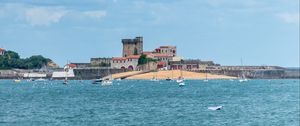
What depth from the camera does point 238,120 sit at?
180 feet

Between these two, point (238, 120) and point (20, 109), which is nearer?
point (238, 120)

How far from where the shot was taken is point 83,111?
64.0m

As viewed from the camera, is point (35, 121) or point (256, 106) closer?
point (35, 121)

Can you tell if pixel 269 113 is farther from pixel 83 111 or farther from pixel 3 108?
pixel 3 108

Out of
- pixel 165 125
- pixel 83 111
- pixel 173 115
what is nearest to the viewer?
pixel 165 125

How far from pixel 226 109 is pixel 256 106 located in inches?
243

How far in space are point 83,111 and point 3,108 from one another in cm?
883

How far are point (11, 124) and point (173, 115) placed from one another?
14.0 m

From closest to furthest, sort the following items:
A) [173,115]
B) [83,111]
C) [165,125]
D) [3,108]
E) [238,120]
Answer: [165,125]
[238,120]
[173,115]
[83,111]
[3,108]

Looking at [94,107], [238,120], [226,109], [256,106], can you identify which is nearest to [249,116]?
[238,120]

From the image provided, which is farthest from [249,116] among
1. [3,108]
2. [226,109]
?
[3,108]

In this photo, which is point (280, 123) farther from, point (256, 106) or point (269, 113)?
point (256, 106)

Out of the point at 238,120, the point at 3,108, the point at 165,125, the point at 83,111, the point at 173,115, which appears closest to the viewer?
the point at 165,125

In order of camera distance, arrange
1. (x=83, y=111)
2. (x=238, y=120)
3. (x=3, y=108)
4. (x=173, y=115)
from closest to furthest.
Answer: (x=238, y=120)
(x=173, y=115)
(x=83, y=111)
(x=3, y=108)
